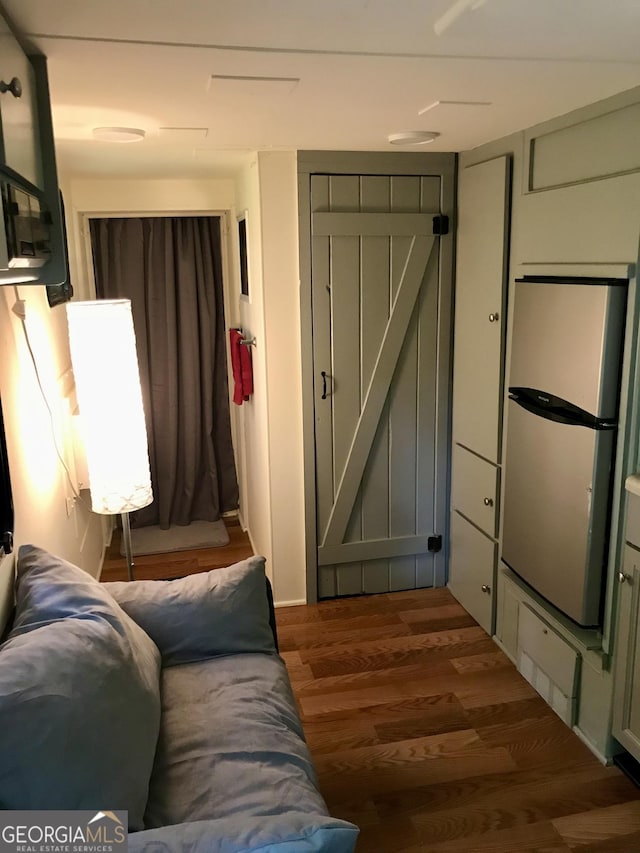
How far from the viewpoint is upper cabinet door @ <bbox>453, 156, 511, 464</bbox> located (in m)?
2.87

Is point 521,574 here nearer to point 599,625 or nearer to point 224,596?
point 599,625

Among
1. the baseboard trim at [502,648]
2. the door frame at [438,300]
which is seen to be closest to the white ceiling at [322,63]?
the door frame at [438,300]

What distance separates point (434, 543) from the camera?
360cm

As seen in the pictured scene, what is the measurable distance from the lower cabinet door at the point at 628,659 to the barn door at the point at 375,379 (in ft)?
4.51

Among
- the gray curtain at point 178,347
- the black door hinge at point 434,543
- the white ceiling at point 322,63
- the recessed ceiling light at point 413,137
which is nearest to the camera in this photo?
the white ceiling at point 322,63

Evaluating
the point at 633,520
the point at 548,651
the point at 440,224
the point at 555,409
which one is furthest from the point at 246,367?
the point at 633,520

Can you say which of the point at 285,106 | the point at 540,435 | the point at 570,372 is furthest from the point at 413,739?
the point at 285,106

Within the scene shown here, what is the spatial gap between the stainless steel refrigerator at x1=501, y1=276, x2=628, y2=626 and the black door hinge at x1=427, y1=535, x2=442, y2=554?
29.7 inches

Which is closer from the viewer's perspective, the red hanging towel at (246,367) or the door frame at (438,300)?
the door frame at (438,300)

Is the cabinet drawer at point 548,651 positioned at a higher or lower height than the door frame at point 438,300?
lower

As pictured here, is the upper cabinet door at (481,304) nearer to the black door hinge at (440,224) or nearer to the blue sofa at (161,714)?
the black door hinge at (440,224)

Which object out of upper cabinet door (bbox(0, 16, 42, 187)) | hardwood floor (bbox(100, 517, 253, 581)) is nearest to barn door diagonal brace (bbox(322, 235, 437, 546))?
hardwood floor (bbox(100, 517, 253, 581))

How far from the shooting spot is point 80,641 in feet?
5.18

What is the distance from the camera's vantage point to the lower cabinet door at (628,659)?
7.17 ft
